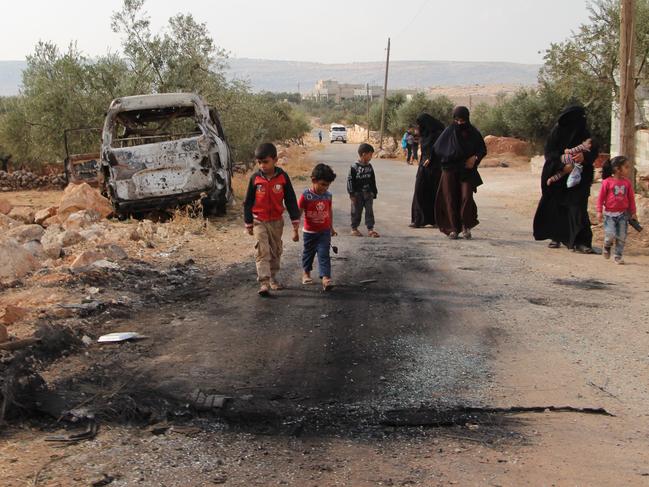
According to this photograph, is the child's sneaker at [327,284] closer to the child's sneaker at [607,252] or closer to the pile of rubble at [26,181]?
the child's sneaker at [607,252]

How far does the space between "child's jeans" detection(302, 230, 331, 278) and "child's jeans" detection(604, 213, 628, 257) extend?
362cm

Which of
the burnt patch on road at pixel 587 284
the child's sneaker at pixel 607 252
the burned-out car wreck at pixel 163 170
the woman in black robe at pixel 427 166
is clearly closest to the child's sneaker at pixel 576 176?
the child's sneaker at pixel 607 252

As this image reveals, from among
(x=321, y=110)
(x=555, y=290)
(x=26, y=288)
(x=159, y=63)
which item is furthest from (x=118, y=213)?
(x=321, y=110)

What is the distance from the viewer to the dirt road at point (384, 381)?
341 cm

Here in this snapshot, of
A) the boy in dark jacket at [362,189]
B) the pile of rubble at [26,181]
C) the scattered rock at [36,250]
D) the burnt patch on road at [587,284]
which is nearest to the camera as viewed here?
the burnt patch on road at [587,284]

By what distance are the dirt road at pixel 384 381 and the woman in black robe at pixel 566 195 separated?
1.47 metres

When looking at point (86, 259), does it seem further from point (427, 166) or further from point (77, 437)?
point (427, 166)

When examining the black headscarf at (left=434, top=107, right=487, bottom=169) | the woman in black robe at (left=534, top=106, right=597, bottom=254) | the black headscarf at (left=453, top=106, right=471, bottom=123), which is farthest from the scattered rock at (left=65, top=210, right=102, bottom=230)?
the woman in black robe at (left=534, top=106, right=597, bottom=254)

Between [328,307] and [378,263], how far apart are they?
2124 millimetres

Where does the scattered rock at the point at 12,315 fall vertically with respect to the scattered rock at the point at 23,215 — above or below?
above

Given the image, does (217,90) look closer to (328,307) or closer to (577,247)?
(577,247)

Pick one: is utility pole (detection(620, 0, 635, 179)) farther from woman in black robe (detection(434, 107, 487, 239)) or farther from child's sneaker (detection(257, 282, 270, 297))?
child's sneaker (detection(257, 282, 270, 297))

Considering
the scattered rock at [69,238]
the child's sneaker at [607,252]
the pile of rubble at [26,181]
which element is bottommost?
the pile of rubble at [26,181]

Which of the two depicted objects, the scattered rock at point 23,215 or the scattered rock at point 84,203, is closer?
the scattered rock at point 84,203
